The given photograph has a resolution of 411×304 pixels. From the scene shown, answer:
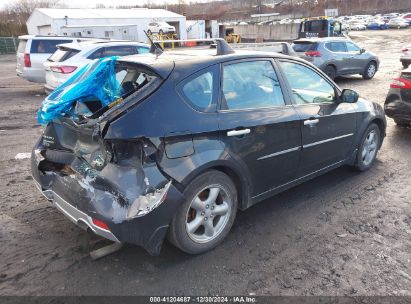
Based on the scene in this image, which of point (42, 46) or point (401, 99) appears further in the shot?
point (42, 46)

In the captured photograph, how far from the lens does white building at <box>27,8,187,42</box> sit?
28.5m

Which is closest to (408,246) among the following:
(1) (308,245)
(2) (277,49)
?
(1) (308,245)

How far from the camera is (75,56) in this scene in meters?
9.48

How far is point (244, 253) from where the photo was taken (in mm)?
3324

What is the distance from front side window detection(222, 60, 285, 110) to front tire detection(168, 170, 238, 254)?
0.72 metres

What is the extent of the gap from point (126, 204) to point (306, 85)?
252cm

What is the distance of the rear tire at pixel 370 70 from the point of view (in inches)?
567

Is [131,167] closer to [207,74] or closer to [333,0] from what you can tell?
[207,74]

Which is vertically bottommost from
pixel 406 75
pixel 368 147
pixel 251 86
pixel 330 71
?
pixel 330 71

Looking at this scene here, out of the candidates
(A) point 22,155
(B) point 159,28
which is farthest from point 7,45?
(A) point 22,155

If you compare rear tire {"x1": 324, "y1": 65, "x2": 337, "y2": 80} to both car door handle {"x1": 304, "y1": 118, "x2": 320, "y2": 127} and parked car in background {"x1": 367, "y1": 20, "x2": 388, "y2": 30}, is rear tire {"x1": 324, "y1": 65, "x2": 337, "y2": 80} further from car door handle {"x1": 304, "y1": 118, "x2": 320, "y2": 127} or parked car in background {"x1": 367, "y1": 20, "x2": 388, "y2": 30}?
parked car in background {"x1": 367, "y1": 20, "x2": 388, "y2": 30}

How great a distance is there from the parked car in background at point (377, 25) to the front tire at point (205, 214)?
2556 inches

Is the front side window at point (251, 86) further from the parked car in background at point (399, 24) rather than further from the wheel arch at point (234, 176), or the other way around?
the parked car in background at point (399, 24)

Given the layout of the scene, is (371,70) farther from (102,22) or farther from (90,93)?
(102,22)
